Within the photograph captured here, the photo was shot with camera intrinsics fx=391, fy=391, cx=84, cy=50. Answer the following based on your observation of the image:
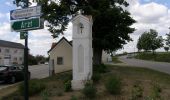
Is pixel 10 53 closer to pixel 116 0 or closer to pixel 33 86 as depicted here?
pixel 116 0

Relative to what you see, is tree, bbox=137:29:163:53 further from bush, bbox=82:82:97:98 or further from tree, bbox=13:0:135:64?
bush, bbox=82:82:97:98

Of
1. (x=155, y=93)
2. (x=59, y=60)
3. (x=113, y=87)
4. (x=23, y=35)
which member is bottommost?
(x=155, y=93)

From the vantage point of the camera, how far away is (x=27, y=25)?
9492 mm

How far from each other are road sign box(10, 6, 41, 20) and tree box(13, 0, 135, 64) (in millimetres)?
16923

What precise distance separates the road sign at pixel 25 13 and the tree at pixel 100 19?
55.5 feet

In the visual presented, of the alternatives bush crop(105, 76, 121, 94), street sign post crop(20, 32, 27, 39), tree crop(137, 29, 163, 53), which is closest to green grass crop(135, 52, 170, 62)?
tree crop(137, 29, 163, 53)

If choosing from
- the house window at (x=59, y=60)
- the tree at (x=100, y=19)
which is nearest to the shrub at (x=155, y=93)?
the tree at (x=100, y=19)

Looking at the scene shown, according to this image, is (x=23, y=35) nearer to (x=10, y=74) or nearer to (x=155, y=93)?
(x=155, y=93)

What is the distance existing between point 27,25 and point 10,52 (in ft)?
326

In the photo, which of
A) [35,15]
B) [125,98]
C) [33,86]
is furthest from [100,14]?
[35,15]

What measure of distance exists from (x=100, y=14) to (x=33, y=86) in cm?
1236

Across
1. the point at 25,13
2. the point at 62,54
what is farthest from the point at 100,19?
the point at 25,13

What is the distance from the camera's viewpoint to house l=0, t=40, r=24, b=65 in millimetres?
99562

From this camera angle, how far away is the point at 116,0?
29828 mm
